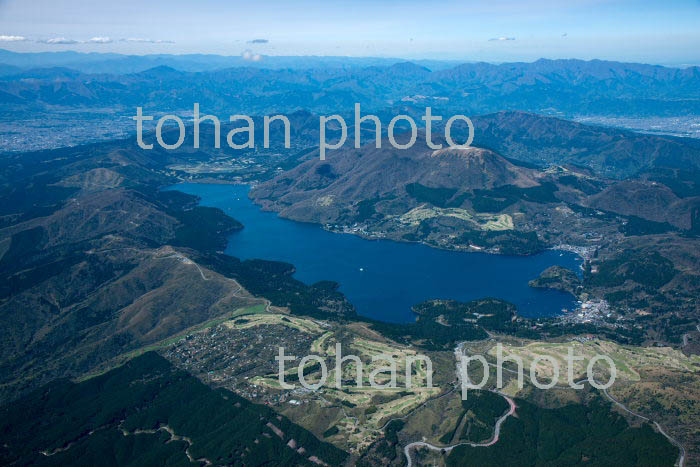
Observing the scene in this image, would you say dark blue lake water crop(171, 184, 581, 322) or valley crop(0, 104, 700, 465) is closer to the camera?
valley crop(0, 104, 700, 465)

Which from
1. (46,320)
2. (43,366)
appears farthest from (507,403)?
(46,320)

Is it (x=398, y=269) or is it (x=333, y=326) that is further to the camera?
(x=398, y=269)

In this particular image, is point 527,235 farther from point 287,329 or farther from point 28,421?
point 28,421

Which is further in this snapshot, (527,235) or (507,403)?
(527,235)

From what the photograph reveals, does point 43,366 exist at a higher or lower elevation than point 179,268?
lower

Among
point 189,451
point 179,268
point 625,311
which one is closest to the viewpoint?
point 189,451

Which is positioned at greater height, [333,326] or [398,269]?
[398,269]

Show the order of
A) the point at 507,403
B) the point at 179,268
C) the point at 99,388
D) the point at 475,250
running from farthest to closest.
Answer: the point at 475,250, the point at 179,268, the point at 99,388, the point at 507,403

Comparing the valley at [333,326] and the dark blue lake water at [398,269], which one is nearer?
the valley at [333,326]
